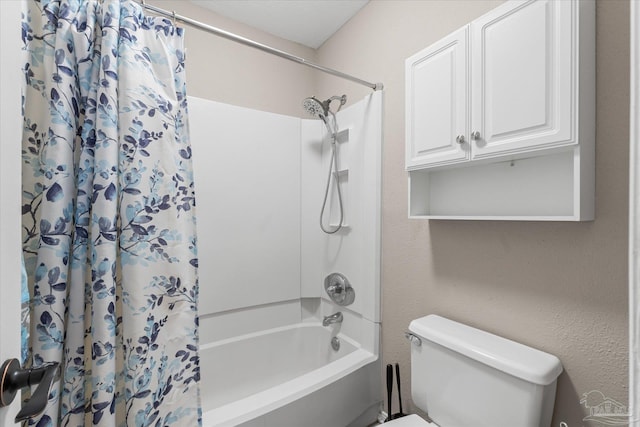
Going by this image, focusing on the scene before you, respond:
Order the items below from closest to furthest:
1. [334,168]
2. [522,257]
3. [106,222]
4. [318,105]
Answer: [106,222] → [522,257] → [318,105] → [334,168]

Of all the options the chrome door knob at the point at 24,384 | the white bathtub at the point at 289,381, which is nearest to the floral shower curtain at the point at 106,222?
A: the white bathtub at the point at 289,381

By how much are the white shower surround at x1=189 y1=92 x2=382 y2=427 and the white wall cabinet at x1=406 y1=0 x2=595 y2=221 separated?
18.5 inches

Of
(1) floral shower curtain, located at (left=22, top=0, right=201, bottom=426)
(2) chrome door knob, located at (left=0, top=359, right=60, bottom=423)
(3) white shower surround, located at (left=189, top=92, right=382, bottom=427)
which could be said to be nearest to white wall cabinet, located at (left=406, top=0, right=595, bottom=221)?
(3) white shower surround, located at (left=189, top=92, right=382, bottom=427)

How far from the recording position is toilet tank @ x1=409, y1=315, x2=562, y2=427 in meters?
0.91

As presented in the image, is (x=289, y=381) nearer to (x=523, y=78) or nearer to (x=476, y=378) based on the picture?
(x=476, y=378)

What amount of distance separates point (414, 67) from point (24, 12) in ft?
4.36

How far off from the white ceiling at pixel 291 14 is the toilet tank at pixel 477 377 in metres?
1.92

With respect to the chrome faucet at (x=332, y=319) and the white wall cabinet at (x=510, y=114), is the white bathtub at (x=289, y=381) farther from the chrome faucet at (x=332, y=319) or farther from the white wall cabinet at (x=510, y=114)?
the white wall cabinet at (x=510, y=114)

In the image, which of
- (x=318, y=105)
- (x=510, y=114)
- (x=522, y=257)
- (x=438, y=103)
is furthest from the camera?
(x=318, y=105)

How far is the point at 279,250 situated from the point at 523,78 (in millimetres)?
1599

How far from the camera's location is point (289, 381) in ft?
4.66

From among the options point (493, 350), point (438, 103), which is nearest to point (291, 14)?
point (438, 103)

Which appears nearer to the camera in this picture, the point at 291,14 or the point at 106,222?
the point at 106,222

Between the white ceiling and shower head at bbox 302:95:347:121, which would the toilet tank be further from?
the white ceiling
